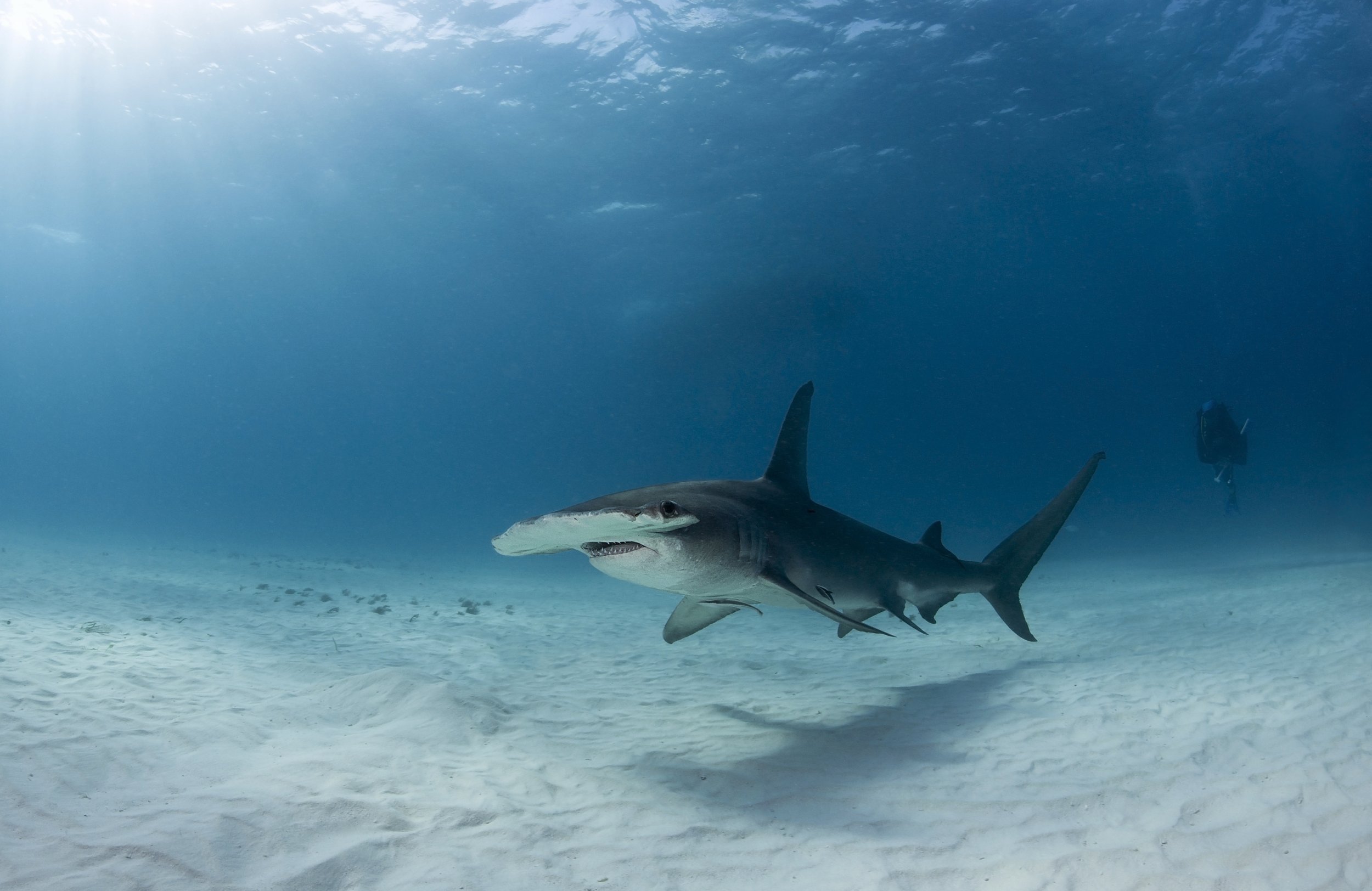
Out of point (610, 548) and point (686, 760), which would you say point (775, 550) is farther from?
point (686, 760)

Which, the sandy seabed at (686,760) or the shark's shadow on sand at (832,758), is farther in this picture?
the shark's shadow on sand at (832,758)

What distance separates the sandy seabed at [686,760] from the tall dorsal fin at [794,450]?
2199 millimetres

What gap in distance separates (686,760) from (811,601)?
198cm

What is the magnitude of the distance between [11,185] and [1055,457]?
5192 inches

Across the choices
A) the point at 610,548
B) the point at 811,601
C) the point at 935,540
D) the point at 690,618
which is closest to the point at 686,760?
the point at 690,618

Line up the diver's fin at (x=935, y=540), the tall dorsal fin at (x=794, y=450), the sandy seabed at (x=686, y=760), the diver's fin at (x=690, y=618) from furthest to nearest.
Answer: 1. the diver's fin at (x=935, y=540)
2. the tall dorsal fin at (x=794, y=450)
3. the diver's fin at (x=690, y=618)
4. the sandy seabed at (x=686, y=760)

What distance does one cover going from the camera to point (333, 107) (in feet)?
88.1

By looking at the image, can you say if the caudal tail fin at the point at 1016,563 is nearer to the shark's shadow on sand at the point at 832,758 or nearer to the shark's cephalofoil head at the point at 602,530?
the shark's shadow on sand at the point at 832,758

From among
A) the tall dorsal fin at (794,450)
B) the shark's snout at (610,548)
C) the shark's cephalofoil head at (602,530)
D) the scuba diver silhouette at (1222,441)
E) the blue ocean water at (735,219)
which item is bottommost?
the shark's snout at (610,548)

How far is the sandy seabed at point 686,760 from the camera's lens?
3092 mm

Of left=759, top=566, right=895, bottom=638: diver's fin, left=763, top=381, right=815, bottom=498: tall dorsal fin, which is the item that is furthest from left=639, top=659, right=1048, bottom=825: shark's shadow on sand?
left=763, top=381, right=815, bottom=498: tall dorsal fin

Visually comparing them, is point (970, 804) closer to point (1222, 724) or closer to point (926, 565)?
point (926, 565)

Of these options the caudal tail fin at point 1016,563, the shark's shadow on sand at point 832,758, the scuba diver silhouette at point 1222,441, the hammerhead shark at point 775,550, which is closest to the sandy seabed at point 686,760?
the shark's shadow on sand at point 832,758

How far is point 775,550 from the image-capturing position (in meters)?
4.55
